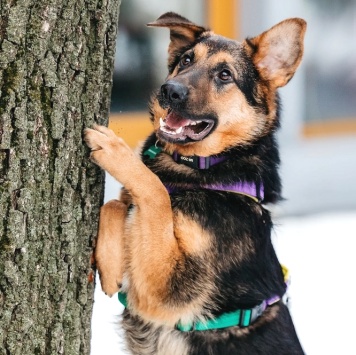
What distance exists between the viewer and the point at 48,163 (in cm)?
274

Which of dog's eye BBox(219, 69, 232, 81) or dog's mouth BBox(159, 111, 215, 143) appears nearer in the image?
dog's mouth BBox(159, 111, 215, 143)

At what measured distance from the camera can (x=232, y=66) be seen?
363 cm

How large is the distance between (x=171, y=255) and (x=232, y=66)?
39.3 inches

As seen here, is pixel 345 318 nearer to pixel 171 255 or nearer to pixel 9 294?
pixel 171 255

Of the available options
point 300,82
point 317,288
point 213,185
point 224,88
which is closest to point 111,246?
point 213,185

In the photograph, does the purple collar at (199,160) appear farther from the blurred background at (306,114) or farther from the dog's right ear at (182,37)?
the blurred background at (306,114)

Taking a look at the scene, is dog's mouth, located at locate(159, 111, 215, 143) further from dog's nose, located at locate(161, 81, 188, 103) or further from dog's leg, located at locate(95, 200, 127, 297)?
dog's leg, located at locate(95, 200, 127, 297)

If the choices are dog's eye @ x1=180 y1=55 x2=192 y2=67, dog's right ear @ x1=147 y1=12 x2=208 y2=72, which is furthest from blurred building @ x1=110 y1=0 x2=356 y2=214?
dog's eye @ x1=180 y1=55 x2=192 y2=67

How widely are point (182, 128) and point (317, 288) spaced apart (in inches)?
122

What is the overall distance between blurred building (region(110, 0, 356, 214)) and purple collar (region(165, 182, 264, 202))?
319 centimetres

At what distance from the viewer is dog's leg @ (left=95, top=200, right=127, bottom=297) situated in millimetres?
3154

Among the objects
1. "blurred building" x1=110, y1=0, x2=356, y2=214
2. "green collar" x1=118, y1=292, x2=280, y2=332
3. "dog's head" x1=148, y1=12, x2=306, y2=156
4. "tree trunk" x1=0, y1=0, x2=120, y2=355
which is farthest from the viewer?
"blurred building" x1=110, y1=0, x2=356, y2=214

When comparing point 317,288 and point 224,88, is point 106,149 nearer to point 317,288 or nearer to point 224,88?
point 224,88

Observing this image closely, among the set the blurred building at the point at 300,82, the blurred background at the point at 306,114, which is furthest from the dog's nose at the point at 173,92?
the blurred building at the point at 300,82
